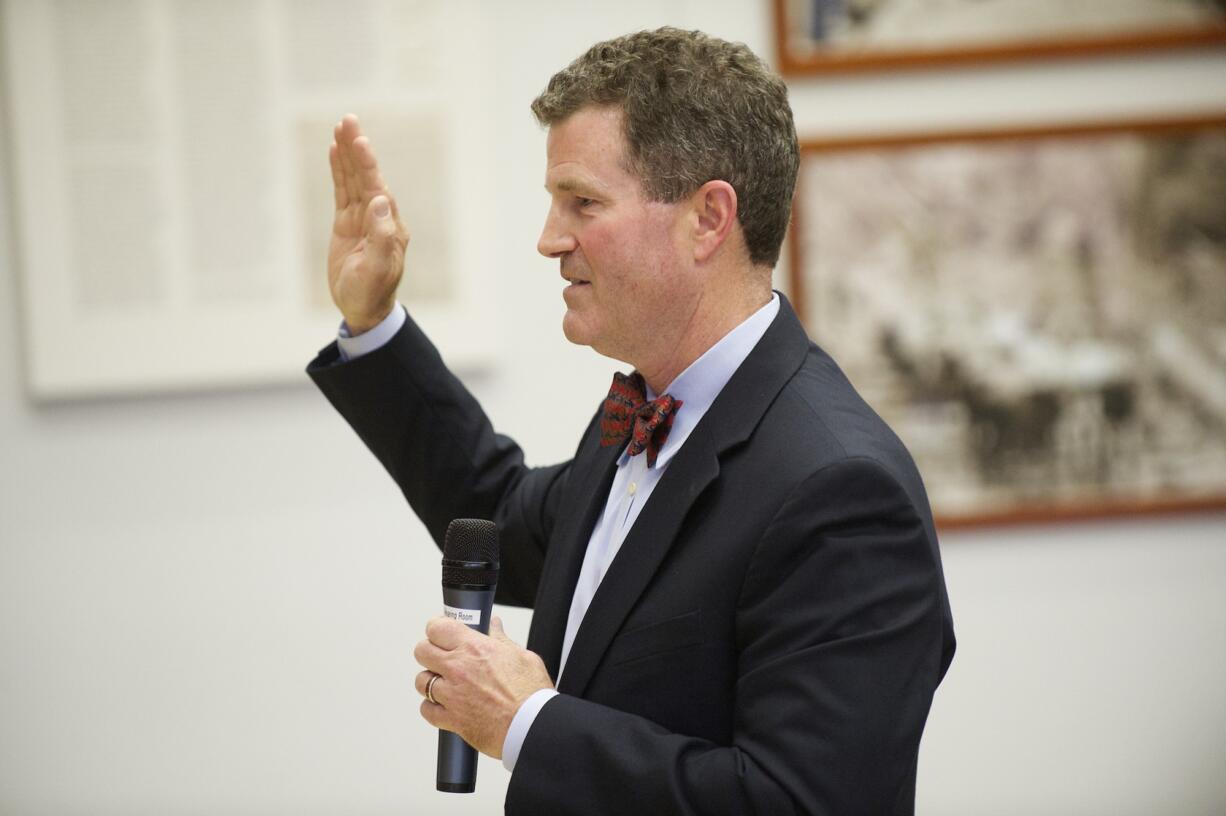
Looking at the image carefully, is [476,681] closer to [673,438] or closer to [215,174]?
[673,438]

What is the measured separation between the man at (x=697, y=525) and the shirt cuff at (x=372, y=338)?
0.19ft

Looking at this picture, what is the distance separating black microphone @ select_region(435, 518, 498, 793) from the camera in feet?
5.24

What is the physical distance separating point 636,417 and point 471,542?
0.30m

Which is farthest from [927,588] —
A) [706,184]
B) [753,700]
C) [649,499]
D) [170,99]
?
[170,99]

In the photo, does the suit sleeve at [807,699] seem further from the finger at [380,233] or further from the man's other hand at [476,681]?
the finger at [380,233]

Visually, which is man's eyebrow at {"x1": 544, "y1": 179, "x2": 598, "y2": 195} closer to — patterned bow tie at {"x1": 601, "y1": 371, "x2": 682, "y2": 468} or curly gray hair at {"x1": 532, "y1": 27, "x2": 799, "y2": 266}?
curly gray hair at {"x1": 532, "y1": 27, "x2": 799, "y2": 266}

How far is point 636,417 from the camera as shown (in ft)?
5.77

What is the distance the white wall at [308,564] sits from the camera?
127 inches

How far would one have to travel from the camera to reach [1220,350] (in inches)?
129

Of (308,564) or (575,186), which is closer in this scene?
(575,186)

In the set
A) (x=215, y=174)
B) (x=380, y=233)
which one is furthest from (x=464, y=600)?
(x=215, y=174)

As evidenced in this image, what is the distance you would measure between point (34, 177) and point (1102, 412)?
2815mm

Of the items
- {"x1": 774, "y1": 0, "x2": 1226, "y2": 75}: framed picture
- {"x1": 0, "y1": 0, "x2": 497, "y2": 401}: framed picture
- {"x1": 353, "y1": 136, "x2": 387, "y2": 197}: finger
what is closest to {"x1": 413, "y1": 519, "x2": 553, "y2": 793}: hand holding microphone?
{"x1": 353, "y1": 136, "x2": 387, "y2": 197}: finger

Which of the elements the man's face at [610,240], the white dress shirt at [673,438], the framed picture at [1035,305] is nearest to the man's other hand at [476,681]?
the white dress shirt at [673,438]
